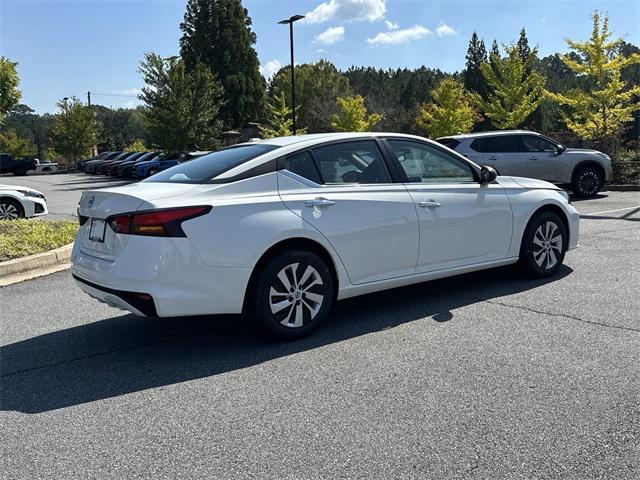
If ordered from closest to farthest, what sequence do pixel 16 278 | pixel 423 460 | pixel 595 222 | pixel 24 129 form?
1. pixel 423 460
2. pixel 16 278
3. pixel 595 222
4. pixel 24 129

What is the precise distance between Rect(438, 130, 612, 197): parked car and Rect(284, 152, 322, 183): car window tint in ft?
30.8

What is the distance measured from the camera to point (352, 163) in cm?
500

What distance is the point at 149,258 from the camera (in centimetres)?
398

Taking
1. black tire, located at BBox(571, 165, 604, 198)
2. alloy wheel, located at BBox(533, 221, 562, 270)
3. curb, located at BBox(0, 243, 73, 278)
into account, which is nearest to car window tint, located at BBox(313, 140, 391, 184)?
alloy wheel, located at BBox(533, 221, 562, 270)

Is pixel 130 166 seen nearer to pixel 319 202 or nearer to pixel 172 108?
pixel 172 108

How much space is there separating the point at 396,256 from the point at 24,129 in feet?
377

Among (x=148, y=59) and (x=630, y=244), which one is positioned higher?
(x=148, y=59)

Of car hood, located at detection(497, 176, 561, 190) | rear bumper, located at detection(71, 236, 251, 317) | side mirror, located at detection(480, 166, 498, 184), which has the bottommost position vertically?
rear bumper, located at detection(71, 236, 251, 317)

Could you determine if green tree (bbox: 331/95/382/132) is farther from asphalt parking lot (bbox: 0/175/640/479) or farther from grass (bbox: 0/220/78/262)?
asphalt parking lot (bbox: 0/175/640/479)

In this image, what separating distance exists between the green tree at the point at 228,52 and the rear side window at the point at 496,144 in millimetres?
42244

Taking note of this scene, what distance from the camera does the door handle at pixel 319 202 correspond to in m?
4.55

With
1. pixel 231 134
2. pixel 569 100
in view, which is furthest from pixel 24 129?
pixel 569 100

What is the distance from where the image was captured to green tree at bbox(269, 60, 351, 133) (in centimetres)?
4616

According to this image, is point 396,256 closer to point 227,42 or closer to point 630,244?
point 630,244
